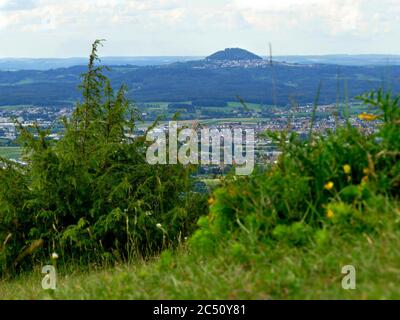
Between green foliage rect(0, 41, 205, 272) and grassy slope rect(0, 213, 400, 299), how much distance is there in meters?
5.51

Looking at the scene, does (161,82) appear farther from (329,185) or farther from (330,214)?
(330,214)

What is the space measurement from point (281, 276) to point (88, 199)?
798 centimetres

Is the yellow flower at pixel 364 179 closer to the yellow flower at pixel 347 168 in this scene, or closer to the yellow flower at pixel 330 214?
the yellow flower at pixel 347 168

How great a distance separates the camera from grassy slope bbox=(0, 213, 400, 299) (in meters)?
4.11

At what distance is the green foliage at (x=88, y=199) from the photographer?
36.6 ft

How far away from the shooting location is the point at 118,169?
1280cm

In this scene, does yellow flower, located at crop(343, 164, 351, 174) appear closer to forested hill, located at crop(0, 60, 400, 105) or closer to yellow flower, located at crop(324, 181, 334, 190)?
yellow flower, located at crop(324, 181, 334, 190)

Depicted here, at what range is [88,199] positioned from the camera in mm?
11945

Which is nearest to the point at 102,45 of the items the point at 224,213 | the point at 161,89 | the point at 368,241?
the point at 224,213

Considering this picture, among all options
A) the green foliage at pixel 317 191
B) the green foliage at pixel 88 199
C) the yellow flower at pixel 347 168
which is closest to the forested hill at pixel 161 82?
the green foliage at pixel 88 199

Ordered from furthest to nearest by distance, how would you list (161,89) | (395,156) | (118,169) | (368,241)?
(161,89), (118,169), (395,156), (368,241)

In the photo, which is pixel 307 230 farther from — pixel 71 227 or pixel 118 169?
pixel 118 169

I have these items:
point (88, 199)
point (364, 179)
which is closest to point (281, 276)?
point (364, 179)

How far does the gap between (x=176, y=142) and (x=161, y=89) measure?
9648 centimetres
